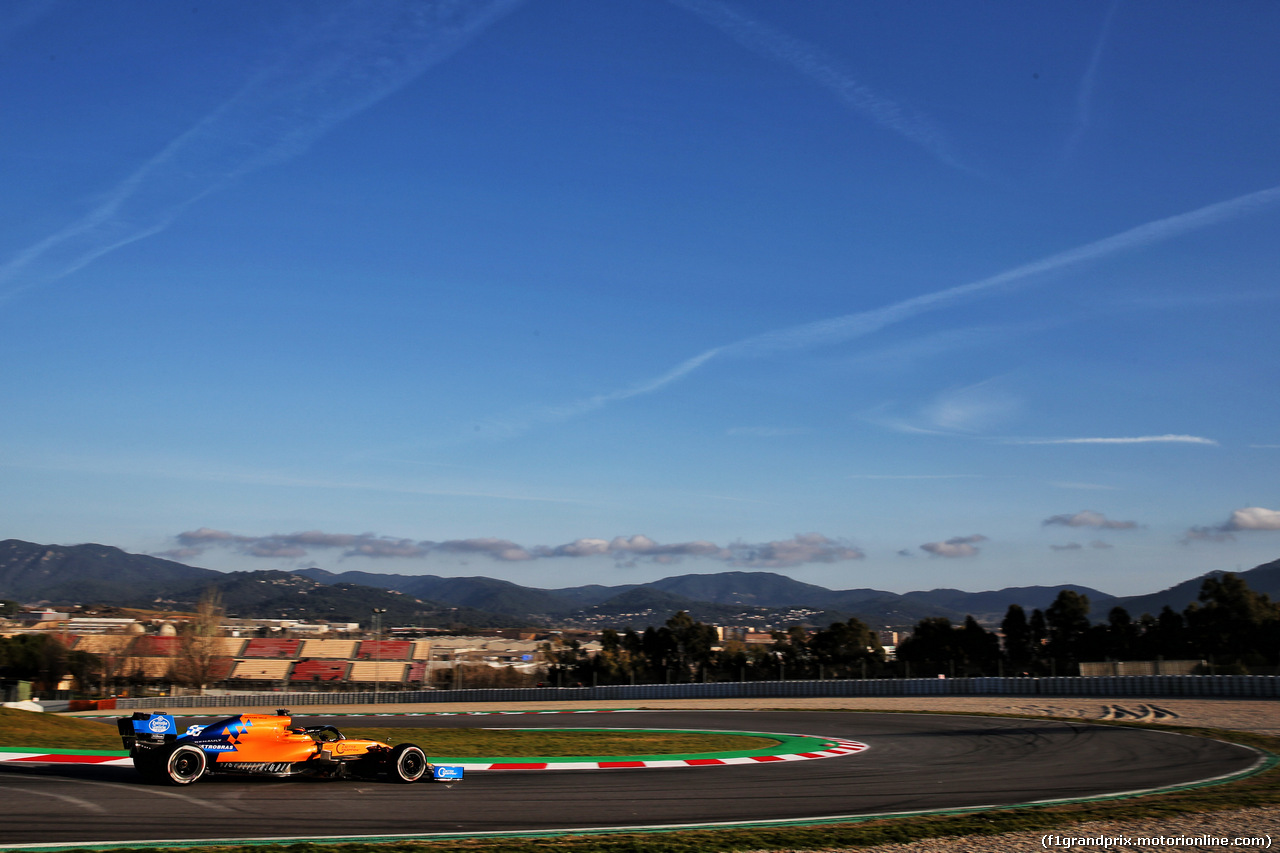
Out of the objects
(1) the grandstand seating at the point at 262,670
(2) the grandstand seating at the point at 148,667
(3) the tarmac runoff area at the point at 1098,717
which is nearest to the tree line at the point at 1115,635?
(3) the tarmac runoff area at the point at 1098,717

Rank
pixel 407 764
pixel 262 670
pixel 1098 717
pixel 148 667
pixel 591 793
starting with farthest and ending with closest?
pixel 262 670, pixel 148 667, pixel 1098 717, pixel 407 764, pixel 591 793

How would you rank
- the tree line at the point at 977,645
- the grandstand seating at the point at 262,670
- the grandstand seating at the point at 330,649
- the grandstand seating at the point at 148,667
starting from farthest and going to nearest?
1. the grandstand seating at the point at 330,649
2. the grandstand seating at the point at 262,670
3. the grandstand seating at the point at 148,667
4. the tree line at the point at 977,645

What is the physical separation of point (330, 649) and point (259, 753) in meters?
105

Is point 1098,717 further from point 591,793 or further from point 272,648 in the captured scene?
point 272,648

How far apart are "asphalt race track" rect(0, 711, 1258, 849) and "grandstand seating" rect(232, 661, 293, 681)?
84.4 m

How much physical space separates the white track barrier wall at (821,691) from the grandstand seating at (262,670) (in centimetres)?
3921

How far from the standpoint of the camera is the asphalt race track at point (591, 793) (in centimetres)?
1070

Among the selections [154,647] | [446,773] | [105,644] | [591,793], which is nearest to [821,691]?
[446,773]

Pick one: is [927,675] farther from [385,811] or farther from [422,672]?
[422,672]

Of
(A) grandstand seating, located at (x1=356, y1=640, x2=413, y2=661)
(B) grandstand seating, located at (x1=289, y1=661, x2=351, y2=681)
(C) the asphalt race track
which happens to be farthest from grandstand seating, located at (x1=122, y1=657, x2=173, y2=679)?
(C) the asphalt race track

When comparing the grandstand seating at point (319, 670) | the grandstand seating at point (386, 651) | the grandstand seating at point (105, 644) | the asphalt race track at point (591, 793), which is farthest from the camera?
the grandstand seating at point (386, 651)

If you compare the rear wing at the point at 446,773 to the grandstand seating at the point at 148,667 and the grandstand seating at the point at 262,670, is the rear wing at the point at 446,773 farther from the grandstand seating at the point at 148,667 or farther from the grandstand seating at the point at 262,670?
the grandstand seating at the point at 262,670

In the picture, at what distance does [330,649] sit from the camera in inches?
4385

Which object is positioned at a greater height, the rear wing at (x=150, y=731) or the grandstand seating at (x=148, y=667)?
the rear wing at (x=150, y=731)
